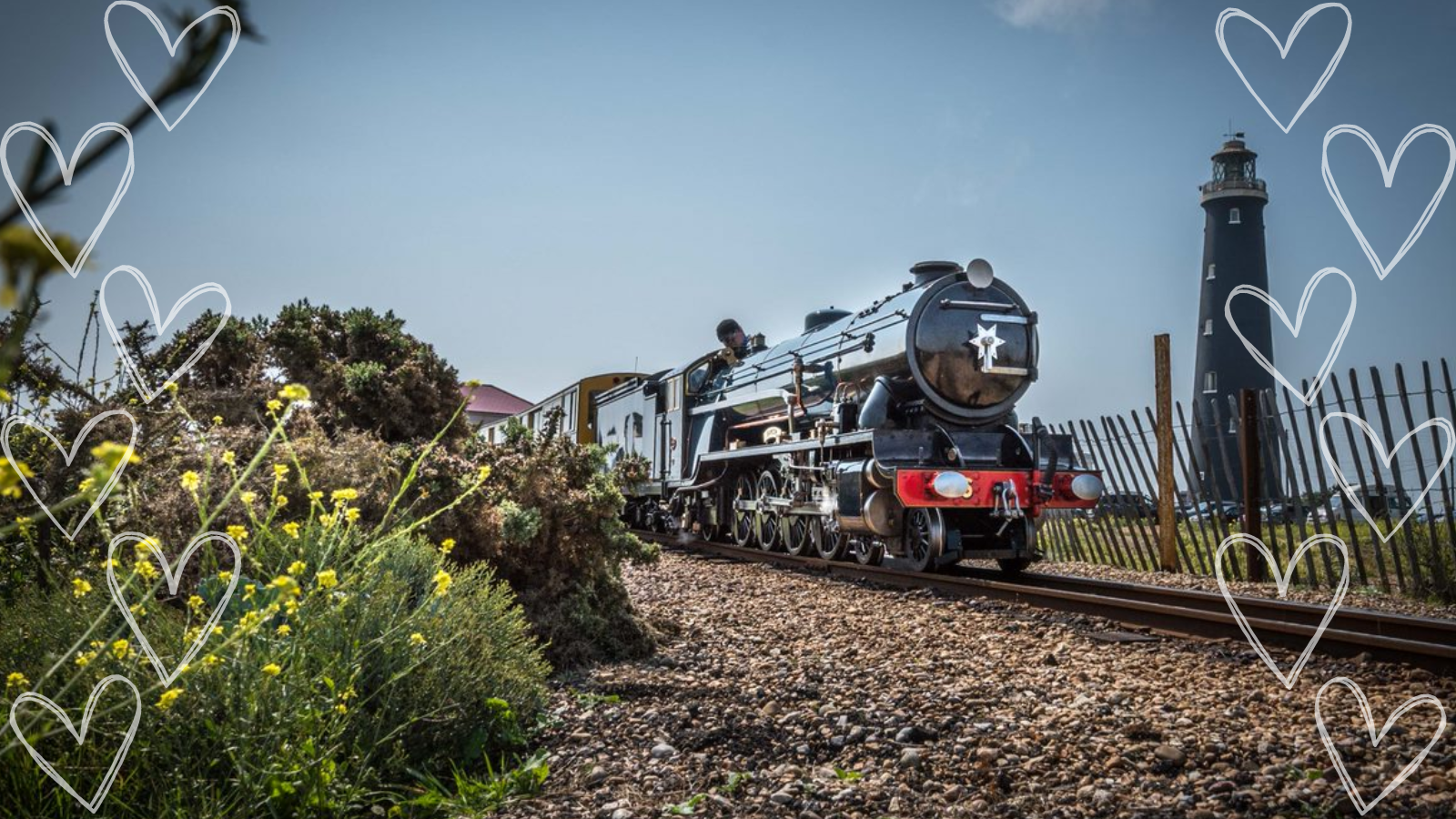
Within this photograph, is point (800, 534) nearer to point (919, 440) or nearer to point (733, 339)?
point (919, 440)

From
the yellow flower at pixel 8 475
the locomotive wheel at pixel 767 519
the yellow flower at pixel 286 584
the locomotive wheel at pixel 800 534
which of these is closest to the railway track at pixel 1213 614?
the locomotive wheel at pixel 800 534

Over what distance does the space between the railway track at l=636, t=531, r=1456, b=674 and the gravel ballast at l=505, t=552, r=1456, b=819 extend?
0.72ft

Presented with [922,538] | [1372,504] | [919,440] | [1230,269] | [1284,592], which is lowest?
[1284,592]

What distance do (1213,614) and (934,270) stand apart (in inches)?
218

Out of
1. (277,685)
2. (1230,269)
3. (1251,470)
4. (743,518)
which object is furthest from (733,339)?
(1230,269)

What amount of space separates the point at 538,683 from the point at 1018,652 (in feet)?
10.3

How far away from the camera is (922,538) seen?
405 inches

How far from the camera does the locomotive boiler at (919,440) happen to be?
399 inches

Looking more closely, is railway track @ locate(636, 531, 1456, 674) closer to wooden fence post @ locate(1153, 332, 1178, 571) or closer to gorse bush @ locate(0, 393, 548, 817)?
wooden fence post @ locate(1153, 332, 1178, 571)

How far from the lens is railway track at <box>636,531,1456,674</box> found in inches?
228

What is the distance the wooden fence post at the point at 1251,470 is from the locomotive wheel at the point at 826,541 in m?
4.24

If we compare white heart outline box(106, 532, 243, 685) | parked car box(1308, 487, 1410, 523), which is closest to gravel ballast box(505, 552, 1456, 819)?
white heart outline box(106, 532, 243, 685)

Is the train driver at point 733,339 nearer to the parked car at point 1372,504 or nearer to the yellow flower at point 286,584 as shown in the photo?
the parked car at point 1372,504

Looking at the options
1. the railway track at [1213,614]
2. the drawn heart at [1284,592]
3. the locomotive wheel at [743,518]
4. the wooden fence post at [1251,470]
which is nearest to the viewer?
the drawn heart at [1284,592]
